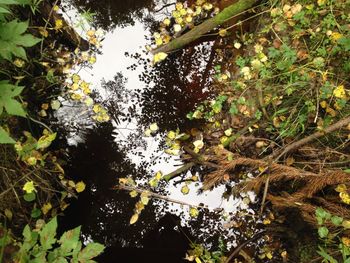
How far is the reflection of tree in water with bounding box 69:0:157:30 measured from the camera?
3.63m

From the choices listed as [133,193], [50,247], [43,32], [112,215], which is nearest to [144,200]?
[133,193]

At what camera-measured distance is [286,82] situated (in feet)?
10.5

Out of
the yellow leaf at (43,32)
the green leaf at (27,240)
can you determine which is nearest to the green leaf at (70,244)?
the green leaf at (27,240)

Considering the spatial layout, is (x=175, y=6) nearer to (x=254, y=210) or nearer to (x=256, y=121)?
(x=256, y=121)

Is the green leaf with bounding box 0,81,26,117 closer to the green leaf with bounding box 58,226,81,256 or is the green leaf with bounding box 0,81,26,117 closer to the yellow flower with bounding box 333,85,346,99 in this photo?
the green leaf with bounding box 58,226,81,256

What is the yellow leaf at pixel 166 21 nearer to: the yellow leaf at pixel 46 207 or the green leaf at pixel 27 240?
the yellow leaf at pixel 46 207

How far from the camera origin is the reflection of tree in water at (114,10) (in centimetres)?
363

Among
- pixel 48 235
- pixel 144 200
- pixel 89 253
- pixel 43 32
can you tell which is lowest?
pixel 144 200

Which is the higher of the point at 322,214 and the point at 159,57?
the point at 159,57

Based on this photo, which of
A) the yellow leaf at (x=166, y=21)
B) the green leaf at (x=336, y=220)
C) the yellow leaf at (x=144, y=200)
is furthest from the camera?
the yellow leaf at (x=166, y=21)

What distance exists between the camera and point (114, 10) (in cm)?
374

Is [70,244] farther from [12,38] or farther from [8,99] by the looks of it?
[12,38]

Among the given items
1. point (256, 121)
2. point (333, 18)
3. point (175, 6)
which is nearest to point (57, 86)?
point (175, 6)

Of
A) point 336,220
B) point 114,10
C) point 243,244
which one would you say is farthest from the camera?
point 114,10
